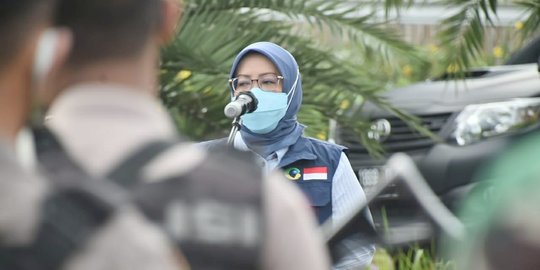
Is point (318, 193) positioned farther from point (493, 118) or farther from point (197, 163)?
point (493, 118)

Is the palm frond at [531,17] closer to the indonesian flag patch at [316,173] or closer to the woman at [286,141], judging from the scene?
the woman at [286,141]

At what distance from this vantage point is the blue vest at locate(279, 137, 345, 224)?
544 centimetres

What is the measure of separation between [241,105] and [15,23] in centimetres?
353

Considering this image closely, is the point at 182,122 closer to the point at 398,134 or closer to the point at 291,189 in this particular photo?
the point at 398,134

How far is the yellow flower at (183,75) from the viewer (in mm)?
8227

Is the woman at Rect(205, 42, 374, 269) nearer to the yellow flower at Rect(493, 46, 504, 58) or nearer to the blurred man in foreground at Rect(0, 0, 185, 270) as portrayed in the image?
the blurred man in foreground at Rect(0, 0, 185, 270)

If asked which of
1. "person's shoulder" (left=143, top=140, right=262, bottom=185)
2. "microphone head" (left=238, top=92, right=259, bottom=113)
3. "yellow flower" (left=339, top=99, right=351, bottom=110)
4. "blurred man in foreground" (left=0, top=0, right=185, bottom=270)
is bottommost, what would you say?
"blurred man in foreground" (left=0, top=0, right=185, bottom=270)

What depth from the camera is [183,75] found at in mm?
8359

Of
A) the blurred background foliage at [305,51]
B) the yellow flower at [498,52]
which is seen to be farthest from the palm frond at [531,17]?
the yellow flower at [498,52]

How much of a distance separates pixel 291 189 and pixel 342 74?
20.3 ft

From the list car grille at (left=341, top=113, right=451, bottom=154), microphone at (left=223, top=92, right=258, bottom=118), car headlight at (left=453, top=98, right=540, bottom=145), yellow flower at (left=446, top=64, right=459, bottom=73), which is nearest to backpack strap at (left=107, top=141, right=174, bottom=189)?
microphone at (left=223, top=92, right=258, bottom=118)

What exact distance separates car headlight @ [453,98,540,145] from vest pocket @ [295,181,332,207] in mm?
3486

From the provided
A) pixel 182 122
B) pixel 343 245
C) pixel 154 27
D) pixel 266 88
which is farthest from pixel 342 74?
pixel 154 27

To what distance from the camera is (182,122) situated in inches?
324
